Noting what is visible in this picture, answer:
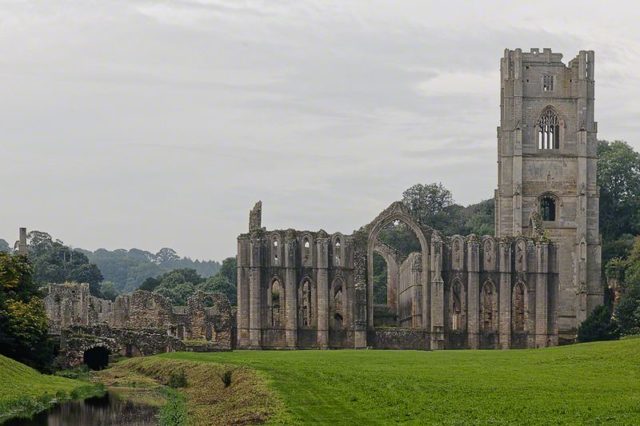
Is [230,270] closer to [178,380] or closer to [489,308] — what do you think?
[489,308]

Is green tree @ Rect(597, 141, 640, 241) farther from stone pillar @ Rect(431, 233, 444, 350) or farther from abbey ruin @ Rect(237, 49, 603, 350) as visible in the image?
stone pillar @ Rect(431, 233, 444, 350)

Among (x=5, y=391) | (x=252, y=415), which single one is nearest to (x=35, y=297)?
(x=5, y=391)

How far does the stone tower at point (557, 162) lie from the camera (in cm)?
10788

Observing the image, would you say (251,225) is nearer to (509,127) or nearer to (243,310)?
(243,310)

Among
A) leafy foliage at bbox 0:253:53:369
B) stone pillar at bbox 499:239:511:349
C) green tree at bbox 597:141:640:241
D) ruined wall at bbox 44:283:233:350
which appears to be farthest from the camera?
green tree at bbox 597:141:640:241

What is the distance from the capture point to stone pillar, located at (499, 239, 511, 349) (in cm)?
9031

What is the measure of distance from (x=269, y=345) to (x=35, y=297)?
23169 mm

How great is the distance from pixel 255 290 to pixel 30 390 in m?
38.0

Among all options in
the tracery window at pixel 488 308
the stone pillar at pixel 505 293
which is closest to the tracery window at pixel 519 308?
the stone pillar at pixel 505 293

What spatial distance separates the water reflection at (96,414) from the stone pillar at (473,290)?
133 ft

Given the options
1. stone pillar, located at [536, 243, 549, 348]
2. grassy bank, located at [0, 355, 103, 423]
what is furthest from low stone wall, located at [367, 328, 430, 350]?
grassy bank, located at [0, 355, 103, 423]

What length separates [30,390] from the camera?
51.0 m

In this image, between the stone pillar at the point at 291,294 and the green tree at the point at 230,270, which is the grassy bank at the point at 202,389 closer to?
the stone pillar at the point at 291,294

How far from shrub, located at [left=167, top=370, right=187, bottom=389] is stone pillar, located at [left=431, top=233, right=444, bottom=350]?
29296 millimetres
